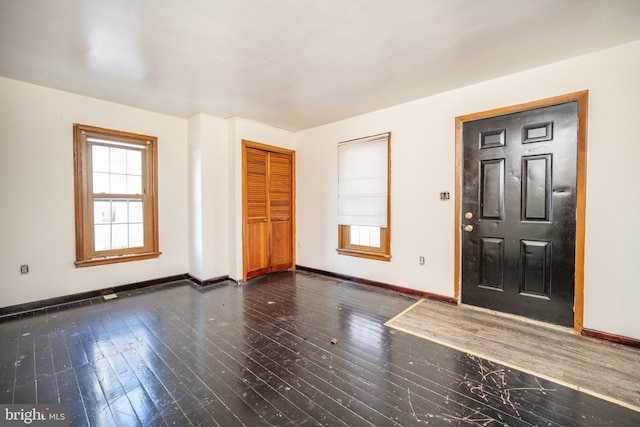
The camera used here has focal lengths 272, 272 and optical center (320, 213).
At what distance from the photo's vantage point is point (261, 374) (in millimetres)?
2018

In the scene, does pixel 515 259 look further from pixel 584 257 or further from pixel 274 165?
pixel 274 165

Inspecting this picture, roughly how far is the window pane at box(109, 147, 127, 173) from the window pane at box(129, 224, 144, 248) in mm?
811

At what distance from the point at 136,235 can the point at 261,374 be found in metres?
3.17

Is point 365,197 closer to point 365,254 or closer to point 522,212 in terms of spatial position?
point 365,254

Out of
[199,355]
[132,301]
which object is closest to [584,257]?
[199,355]

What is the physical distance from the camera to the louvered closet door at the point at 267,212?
4496mm

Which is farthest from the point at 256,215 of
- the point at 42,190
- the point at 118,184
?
the point at 42,190

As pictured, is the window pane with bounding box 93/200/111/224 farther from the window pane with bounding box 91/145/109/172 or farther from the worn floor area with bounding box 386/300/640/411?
the worn floor area with bounding box 386/300/640/411

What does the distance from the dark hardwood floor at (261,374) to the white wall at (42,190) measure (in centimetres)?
41

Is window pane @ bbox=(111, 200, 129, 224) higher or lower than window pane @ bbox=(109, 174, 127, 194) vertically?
lower

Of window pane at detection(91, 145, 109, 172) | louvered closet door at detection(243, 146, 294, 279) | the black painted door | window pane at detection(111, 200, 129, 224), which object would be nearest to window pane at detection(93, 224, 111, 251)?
window pane at detection(111, 200, 129, 224)

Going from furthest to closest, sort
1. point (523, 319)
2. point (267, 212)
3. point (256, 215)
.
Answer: point (267, 212) < point (256, 215) < point (523, 319)

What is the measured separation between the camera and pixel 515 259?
116 inches

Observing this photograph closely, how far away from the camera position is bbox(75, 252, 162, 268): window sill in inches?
139
